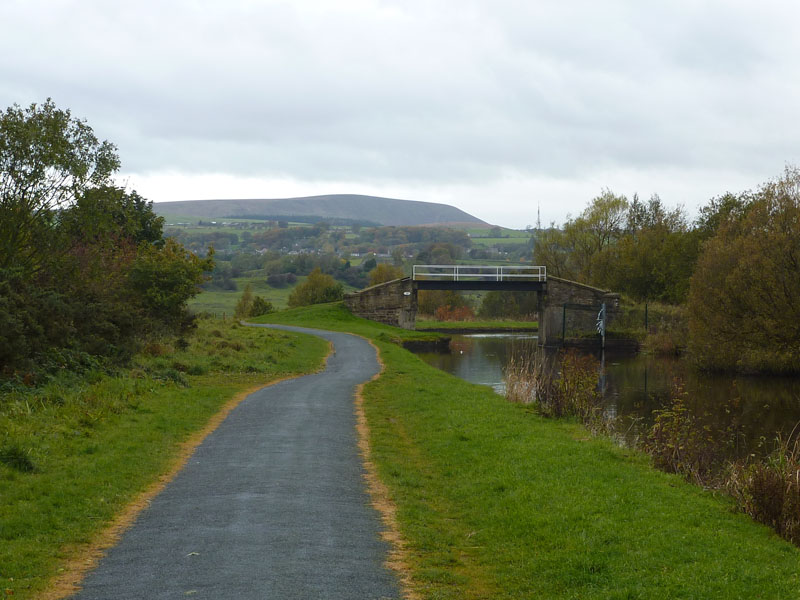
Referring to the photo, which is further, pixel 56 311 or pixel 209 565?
pixel 56 311

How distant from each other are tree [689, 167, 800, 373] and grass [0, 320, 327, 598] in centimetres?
1893

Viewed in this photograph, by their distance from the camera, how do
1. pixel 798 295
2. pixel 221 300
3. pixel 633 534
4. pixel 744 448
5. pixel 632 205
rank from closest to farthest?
pixel 633 534 < pixel 744 448 < pixel 798 295 < pixel 632 205 < pixel 221 300

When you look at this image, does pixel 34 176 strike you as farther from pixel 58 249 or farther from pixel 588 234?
pixel 588 234

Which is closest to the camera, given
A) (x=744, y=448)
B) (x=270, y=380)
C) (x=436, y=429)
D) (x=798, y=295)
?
(x=436, y=429)

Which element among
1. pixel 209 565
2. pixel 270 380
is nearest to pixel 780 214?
pixel 270 380

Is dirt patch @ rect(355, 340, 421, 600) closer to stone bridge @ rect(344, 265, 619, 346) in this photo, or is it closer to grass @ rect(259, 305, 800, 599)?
grass @ rect(259, 305, 800, 599)

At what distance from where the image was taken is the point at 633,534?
8.60m

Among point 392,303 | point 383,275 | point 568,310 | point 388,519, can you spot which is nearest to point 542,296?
point 568,310

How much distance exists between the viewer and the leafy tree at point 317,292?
74.6 m

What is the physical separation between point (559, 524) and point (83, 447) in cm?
786

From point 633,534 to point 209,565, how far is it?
4331 millimetres

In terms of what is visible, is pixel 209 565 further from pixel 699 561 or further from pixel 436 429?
pixel 436 429

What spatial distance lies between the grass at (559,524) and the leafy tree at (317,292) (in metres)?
58.9

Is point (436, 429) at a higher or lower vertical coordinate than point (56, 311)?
lower
